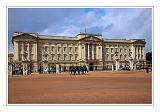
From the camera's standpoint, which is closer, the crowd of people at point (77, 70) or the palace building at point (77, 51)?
the crowd of people at point (77, 70)

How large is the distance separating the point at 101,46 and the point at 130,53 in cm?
367

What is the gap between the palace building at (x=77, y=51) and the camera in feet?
107

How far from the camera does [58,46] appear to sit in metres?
35.0

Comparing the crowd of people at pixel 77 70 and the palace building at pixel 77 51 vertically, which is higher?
the palace building at pixel 77 51

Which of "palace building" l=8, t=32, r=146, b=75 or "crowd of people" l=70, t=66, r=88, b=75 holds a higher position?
"palace building" l=8, t=32, r=146, b=75

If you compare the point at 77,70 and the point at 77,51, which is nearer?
the point at 77,70

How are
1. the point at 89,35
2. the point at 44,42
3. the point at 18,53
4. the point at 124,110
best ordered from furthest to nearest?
the point at 89,35 < the point at 44,42 < the point at 18,53 < the point at 124,110

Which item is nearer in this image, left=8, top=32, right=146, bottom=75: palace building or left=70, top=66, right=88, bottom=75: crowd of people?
left=70, top=66, right=88, bottom=75: crowd of people

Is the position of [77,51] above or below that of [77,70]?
above

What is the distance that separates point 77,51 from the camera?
36906 mm

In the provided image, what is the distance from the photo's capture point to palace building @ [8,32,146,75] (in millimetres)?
32656
